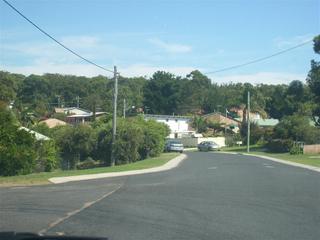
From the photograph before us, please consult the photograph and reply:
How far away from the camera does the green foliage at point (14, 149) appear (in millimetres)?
29156

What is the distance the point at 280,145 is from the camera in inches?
2532

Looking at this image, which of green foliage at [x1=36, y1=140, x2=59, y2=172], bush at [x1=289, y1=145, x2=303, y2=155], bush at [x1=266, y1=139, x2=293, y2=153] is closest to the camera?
green foliage at [x1=36, y1=140, x2=59, y2=172]

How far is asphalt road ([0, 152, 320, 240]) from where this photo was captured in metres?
10.8

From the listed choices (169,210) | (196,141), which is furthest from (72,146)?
(196,141)

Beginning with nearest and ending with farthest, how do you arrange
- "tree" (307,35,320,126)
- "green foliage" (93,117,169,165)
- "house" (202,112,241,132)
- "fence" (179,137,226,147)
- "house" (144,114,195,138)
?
1. "green foliage" (93,117,169,165)
2. "tree" (307,35,320,126)
3. "fence" (179,137,226,147)
4. "house" (144,114,195,138)
5. "house" (202,112,241,132)

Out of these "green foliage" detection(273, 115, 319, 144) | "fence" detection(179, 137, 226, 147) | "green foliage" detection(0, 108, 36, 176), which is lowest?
"green foliage" detection(0, 108, 36, 176)

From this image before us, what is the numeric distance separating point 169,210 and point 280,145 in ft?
172

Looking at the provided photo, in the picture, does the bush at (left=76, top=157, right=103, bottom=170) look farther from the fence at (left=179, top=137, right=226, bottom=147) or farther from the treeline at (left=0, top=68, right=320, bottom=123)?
the treeline at (left=0, top=68, right=320, bottom=123)

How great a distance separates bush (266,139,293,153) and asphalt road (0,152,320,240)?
137ft

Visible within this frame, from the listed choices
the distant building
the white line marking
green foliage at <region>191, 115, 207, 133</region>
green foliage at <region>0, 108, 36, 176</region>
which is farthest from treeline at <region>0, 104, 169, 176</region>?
the distant building

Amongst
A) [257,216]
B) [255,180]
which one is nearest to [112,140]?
[255,180]

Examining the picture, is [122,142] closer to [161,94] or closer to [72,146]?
[72,146]

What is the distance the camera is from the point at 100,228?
11125 mm

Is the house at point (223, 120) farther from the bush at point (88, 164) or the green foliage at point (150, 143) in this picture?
the bush at point (88, 164)
